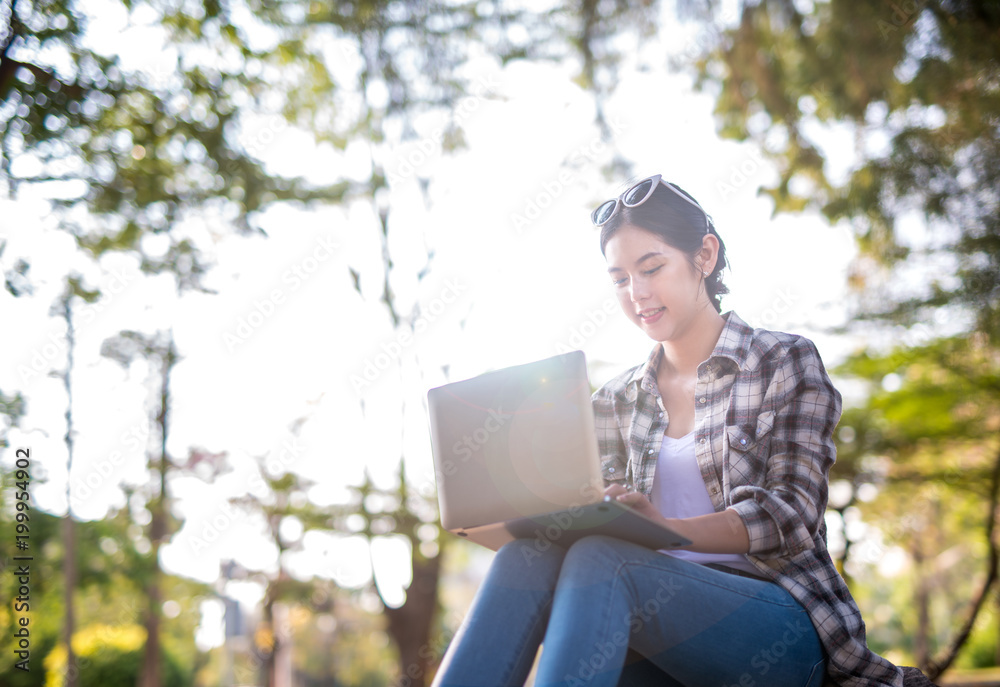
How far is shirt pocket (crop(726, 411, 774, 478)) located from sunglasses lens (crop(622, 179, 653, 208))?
0.67 metres

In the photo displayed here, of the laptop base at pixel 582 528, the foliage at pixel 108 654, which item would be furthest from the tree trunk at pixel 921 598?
the foliage at pixel 108 654

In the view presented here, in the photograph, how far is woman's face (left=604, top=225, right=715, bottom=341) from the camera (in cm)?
194

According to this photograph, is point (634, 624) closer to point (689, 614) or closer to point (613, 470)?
point (689, 614)

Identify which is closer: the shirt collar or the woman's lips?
the shirt collar

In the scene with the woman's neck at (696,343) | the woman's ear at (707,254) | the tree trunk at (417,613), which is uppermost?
the woman's ear at (707,254)

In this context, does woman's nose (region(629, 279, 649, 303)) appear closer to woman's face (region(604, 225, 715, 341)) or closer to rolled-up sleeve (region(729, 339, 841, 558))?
woman's face (region(604, 225, 715, 341))

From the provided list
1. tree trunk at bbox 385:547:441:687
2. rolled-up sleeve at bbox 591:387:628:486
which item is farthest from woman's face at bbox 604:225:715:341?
tree trunk at bbox 385:547:441:687

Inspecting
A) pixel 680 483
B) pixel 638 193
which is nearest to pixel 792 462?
pixel 680 483

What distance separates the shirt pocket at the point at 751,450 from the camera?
5.65 ft

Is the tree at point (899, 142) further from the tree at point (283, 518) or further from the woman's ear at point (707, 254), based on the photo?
the tree at point (283, 518)

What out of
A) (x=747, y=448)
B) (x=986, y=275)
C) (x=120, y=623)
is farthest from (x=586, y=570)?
(x=120, y=623)

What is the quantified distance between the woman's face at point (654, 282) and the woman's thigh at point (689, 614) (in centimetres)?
71

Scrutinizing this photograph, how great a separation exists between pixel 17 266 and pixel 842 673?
5.69 metres

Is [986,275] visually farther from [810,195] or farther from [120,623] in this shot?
[120,623]
